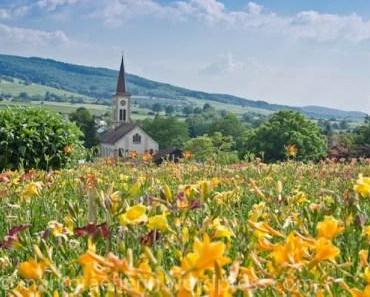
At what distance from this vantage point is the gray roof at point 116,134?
11269 centimetres

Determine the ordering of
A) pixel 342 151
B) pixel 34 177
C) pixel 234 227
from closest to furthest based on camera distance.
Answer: pixel 234 227 → pixel 34 177 → pixel 342 151

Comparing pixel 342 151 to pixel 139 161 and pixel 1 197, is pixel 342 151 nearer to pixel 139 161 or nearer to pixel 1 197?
pixel 139 161

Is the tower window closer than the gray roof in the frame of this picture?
No

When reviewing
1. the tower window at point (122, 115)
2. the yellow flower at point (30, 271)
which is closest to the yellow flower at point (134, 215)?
the yellow flower at point (30, 271)

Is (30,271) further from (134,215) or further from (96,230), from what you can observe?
(96,230)

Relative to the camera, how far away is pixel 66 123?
12.1m

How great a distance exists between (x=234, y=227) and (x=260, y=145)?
196 feet

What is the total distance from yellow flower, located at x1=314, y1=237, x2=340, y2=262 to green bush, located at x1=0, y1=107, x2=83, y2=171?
968 centimetres

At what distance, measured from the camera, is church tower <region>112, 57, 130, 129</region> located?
130m

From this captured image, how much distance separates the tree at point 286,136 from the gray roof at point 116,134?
168ft

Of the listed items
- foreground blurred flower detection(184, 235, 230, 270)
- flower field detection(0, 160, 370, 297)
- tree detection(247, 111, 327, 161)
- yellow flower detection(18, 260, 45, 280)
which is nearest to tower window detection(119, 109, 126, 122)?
tree detection(247, 111, 327, 161)

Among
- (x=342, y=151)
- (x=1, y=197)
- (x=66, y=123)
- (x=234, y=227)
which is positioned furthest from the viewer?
(x=342, y=151)

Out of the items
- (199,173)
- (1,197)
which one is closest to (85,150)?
(199,173)

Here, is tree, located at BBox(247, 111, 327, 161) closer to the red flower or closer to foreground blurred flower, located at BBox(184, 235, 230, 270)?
the red flower
